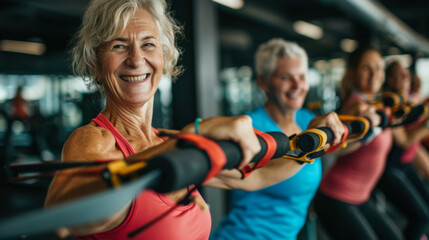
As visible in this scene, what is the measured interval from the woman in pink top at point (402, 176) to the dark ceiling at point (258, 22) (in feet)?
2.97

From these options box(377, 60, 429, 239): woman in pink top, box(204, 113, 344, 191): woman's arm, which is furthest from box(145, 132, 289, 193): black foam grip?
box(377, 60, 429, 239): woman in pink top

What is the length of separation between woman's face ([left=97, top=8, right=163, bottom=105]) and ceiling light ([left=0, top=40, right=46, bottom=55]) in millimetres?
10315

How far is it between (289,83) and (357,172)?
1.03 meters

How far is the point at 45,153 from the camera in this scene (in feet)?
27.2

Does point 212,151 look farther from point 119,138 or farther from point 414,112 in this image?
point 414,112

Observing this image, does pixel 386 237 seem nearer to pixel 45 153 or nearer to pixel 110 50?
pixel 110 50

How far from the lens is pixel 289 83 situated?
1857 mm

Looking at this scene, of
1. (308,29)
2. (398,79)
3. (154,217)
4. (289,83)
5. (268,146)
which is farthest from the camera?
(308,29)

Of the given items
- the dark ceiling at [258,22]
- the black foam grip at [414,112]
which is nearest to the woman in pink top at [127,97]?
the black foam grip at [414,112]

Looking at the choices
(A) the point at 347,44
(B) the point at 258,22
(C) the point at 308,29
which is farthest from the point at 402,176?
(A) the point at 347,44

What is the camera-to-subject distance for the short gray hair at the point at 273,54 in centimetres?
186

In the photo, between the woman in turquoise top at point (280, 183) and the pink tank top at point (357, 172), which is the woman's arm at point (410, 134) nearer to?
the pink tank top at point (357, 172)

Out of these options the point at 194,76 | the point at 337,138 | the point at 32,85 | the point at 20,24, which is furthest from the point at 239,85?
the point at 337,138

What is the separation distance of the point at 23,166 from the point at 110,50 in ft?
1.22
